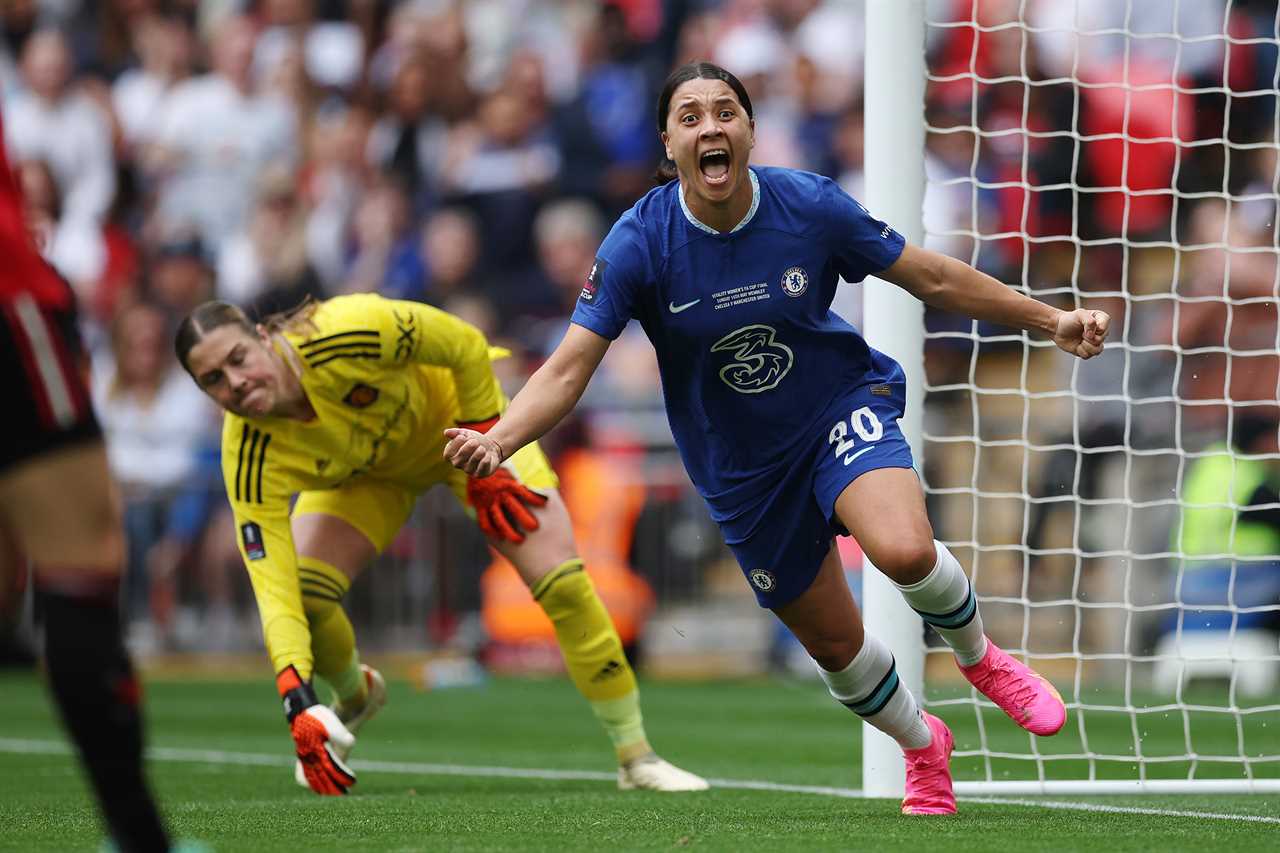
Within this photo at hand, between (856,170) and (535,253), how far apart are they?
9.39ft

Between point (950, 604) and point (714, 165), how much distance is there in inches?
53.5

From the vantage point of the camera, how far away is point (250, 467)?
654 centimetres

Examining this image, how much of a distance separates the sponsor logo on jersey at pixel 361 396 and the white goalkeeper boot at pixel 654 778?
1556 millimetres

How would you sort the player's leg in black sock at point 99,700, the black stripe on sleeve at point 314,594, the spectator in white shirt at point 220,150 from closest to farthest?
the player's leg in black sock at point 99,700, the black stripe on sleeve at point 314,594, the spectator in white shirt at point 220,150

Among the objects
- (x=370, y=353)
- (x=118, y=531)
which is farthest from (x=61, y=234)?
(x=118, y=531)

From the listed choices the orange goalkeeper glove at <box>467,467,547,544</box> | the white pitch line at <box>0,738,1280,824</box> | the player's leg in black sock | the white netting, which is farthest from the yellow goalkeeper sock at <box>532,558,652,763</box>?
the white netting

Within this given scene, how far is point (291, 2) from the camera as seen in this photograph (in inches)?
690

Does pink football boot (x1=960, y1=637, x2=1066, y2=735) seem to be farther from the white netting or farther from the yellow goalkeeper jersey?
the white netting

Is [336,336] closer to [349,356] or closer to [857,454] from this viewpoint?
[349,356]

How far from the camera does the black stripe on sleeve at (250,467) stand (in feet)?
21.3

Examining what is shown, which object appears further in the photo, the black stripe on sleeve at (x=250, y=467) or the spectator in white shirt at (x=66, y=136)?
the spectator in white shirt at (x=66, y=136)

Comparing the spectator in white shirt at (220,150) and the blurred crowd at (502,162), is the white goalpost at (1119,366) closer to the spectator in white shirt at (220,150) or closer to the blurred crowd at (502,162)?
the blurred crowd at (502,162)

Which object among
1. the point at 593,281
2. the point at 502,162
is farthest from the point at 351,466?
the point at 502,162

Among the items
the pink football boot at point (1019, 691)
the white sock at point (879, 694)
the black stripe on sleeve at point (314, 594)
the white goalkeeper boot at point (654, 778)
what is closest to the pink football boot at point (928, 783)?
the white sock at point (879, 694)
